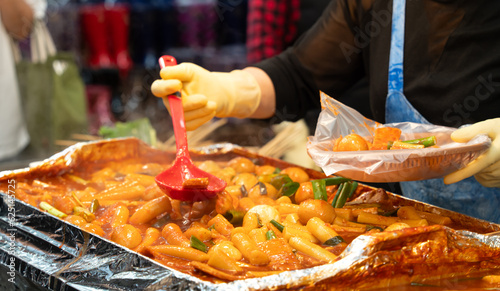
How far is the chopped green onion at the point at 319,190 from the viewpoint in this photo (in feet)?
5.95

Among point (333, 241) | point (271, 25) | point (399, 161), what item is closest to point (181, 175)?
point (333, 241)

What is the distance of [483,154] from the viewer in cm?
158

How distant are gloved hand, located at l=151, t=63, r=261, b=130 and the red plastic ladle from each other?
0.07m

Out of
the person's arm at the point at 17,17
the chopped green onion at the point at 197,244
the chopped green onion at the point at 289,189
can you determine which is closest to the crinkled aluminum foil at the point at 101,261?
the chopped green onion at the point at 197,244

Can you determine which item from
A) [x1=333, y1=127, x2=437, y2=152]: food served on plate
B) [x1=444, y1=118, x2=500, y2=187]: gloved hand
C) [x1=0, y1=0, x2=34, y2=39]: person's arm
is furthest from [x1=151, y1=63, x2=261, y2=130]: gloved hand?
[x1=0, y1=0, x2=34, y2=39]: person's arm

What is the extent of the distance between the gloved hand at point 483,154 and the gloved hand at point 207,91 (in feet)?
3.49

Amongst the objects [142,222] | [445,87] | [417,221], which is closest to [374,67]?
[445,87]

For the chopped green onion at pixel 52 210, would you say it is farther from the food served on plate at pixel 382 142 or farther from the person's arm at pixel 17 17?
the person's arm at pixel 17 17

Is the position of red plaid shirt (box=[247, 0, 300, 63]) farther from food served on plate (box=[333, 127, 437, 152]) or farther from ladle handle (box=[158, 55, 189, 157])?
food served on plate (box=[333, 127, 437, 152])

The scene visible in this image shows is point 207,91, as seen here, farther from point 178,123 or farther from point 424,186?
point 424,186

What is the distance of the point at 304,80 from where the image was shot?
8.80ft

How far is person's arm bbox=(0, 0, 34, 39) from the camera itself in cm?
370

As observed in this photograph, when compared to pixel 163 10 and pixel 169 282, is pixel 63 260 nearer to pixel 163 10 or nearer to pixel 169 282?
pixel 169 282

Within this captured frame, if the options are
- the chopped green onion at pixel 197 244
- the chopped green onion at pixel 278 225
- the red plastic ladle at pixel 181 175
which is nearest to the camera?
the chopped green onion at pixel 197 244
